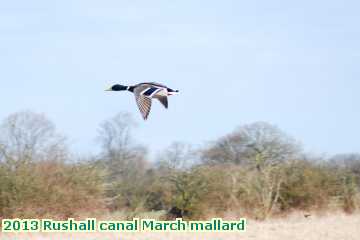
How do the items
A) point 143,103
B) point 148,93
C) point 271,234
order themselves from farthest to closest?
point 271,234 < point 148,93 < point 143,103

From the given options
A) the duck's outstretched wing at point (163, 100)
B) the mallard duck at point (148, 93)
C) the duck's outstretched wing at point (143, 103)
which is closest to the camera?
the duck's outstretched wing at point (143, 103)

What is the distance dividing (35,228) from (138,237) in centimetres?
282

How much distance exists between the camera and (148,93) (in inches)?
313

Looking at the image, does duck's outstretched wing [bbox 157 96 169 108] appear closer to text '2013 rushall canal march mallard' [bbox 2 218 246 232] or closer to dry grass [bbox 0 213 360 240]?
dry grass [bbox 0 213 360 240]

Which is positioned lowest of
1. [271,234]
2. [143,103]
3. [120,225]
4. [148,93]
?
[271,234]

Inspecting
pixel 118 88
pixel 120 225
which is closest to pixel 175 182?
pixel 120 225

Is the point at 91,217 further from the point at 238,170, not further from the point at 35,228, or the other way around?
the point at 238,170

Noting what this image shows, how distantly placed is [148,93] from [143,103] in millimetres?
260

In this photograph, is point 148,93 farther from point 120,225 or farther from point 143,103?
point 120,225

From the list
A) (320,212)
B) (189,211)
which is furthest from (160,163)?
(320,212)

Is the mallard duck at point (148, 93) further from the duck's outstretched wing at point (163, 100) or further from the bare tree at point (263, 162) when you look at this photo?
the bare tree at point (263, 162)

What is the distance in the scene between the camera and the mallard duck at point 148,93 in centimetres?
768

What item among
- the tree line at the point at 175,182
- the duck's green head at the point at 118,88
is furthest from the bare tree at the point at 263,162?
the duck's green head at the point at 118,88

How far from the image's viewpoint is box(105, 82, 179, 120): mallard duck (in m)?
7.68
